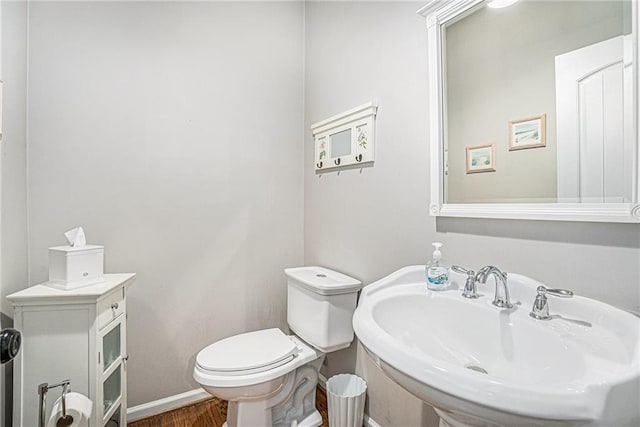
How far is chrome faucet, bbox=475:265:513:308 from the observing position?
90 centimetres

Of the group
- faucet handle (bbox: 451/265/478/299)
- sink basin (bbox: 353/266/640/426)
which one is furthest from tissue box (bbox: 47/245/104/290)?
faucet handle (bbox: 451/265/478/299)

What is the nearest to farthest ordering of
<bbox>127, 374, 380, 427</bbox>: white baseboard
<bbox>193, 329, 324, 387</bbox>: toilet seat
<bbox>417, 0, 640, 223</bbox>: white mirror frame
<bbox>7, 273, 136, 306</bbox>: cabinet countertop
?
1. <bbox>417, 0, 640, 223</bbox>: white mirror frame
2. <bbox>7, 273, 136, 306</bbox>: cabinet countertop
3. <bbox>193, 329, 324, 387</bbox>: toilet seat
4. <bbox>127, 374, 380, 427</bbox>: white baseboard

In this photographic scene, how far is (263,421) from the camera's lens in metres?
1.44

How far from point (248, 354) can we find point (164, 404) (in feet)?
2.37

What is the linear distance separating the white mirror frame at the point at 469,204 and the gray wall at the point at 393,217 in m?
0.04

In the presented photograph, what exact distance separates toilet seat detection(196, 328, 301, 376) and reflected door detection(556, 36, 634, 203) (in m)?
1.23

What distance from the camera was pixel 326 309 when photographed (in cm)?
148

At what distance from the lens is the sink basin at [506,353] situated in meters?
0.52

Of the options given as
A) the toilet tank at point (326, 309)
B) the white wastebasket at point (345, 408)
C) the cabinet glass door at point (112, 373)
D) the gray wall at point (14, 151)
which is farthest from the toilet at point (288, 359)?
the gray wall at point (14, 151)

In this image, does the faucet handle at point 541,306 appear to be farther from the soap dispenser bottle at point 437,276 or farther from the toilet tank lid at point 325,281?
the toilet tank lid at point 325,281

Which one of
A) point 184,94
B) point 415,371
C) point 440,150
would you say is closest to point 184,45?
point 184,94

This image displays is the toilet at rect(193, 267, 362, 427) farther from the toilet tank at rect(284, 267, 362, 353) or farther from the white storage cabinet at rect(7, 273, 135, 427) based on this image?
the white storage cabinet at rect(7, 273, 135, 427)

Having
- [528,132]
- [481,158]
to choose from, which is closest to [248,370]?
[481,158]

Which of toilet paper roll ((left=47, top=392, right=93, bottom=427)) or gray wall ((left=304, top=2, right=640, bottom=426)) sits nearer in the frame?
gray wall ((left=304, top=2, right=640, bottom=426))
